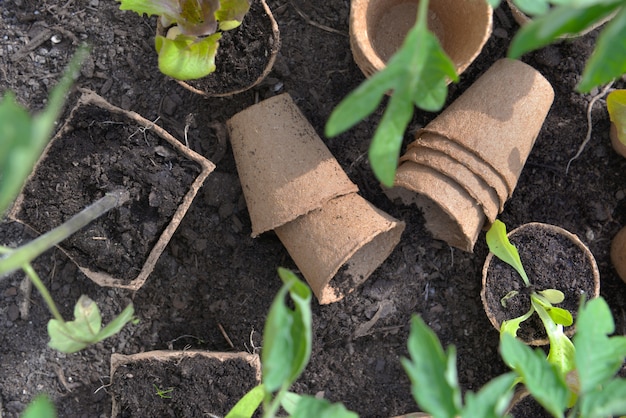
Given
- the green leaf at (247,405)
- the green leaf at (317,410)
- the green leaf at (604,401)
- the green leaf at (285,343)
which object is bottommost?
the green leaf at (247,405)

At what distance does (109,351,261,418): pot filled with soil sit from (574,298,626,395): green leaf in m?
0.81

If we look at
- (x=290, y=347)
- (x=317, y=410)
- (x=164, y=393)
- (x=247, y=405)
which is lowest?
(x=164, y=393)

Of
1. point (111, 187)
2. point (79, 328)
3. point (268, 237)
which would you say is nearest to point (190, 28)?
point (111, 187)

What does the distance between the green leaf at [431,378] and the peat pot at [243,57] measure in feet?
3.17

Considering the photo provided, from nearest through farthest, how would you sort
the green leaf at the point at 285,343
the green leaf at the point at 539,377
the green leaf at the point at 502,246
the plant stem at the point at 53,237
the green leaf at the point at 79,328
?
the plant stem at the point at 53,237 < the green leaf at the point at 285,343 < the green leaf at the point at 539,377 < the green leaf at the point at 79,328 < the green leaf at the point at 502,246

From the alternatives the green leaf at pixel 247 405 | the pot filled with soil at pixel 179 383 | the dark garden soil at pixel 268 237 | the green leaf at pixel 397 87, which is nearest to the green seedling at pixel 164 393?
the pot filled with soil at pixel 179 383

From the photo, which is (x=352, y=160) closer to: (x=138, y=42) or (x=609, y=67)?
(x=138, y=42)

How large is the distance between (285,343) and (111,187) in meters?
0.83

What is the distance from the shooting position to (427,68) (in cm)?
78

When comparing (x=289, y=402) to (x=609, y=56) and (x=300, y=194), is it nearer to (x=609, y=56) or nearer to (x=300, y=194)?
(x=300, y=194)

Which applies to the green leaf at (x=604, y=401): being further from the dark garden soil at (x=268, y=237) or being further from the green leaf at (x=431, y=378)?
the dark garden soil at (x=268, y=237)

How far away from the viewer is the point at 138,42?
1607mm

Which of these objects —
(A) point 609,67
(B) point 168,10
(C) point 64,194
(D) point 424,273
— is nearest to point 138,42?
(B) point 168,10

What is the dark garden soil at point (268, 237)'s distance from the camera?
1.61 m
